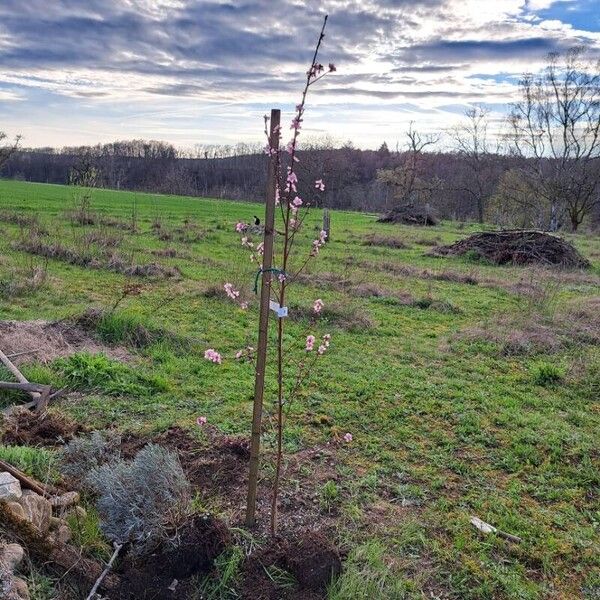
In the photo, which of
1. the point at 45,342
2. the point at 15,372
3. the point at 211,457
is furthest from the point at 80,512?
the point at 45,342

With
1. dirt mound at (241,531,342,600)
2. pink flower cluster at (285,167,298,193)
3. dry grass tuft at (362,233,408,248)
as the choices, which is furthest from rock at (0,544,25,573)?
dry grass tuft at (362,233,408,248)

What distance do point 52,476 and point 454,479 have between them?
2.70 m

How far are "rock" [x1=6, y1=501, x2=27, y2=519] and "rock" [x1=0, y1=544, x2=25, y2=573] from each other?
15cm

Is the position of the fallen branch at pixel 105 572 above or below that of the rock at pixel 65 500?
below

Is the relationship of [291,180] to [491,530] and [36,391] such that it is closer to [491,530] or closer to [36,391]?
[491,530]

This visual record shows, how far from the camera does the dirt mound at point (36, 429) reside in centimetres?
374

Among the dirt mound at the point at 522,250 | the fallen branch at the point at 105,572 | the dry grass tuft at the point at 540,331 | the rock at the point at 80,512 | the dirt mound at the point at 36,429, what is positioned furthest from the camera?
the dirt mound at the point at 522,250

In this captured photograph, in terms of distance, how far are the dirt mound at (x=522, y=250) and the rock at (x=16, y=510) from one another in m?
14.8

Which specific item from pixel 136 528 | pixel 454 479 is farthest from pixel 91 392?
pixel 454 479

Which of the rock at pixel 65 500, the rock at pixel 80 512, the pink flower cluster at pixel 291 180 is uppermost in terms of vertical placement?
the pink flower cluster at pixel 291 180

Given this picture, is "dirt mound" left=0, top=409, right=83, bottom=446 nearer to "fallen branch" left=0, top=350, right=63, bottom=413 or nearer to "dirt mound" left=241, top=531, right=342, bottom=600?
"fallen branch" left=0, top=350, right=63, bottom=413

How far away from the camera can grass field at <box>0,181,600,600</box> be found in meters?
2.98

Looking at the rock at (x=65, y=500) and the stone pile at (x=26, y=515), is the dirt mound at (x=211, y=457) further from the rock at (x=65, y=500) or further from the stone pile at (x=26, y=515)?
the stone pile at (x=26, y=515)

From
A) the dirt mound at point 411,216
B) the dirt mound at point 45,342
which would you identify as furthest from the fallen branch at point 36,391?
the dirt mound at point 411,216
